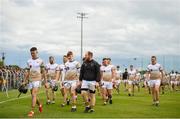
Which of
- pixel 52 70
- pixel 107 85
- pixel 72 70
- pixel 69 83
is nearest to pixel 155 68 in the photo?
pixel 107 85

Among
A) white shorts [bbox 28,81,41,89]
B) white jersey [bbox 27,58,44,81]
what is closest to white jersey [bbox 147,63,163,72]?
white jersey [bbox 27,58,44,81]

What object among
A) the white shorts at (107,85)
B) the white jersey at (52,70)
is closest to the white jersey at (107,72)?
the white shorts at (107,85)

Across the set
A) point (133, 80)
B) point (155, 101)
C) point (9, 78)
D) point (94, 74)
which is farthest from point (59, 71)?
point (9, 78)

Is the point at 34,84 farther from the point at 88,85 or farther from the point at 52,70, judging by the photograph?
the point at 52,70

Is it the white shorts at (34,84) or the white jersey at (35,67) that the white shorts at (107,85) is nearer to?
the white jersey at (35,67)

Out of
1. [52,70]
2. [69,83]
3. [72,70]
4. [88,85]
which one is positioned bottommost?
[88,85]

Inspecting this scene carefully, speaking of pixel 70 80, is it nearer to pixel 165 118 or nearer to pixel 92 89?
pixel 92 89

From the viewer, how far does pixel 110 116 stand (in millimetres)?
16969

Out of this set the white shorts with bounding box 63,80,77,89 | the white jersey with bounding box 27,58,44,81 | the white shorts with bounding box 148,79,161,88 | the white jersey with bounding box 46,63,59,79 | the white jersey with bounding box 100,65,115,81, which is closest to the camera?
the white jersey with bounding box 27,58,44,81

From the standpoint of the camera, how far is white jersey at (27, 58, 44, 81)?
58.1ft

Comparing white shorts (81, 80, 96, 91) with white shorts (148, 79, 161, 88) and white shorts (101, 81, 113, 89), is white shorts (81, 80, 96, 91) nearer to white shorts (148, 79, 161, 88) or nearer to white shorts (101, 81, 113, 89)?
white shorts (148, 79, 161, 88)

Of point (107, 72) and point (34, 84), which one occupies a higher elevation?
point (107, 72)

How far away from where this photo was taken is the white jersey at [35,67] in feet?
58.1

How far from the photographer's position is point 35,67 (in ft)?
58.5
